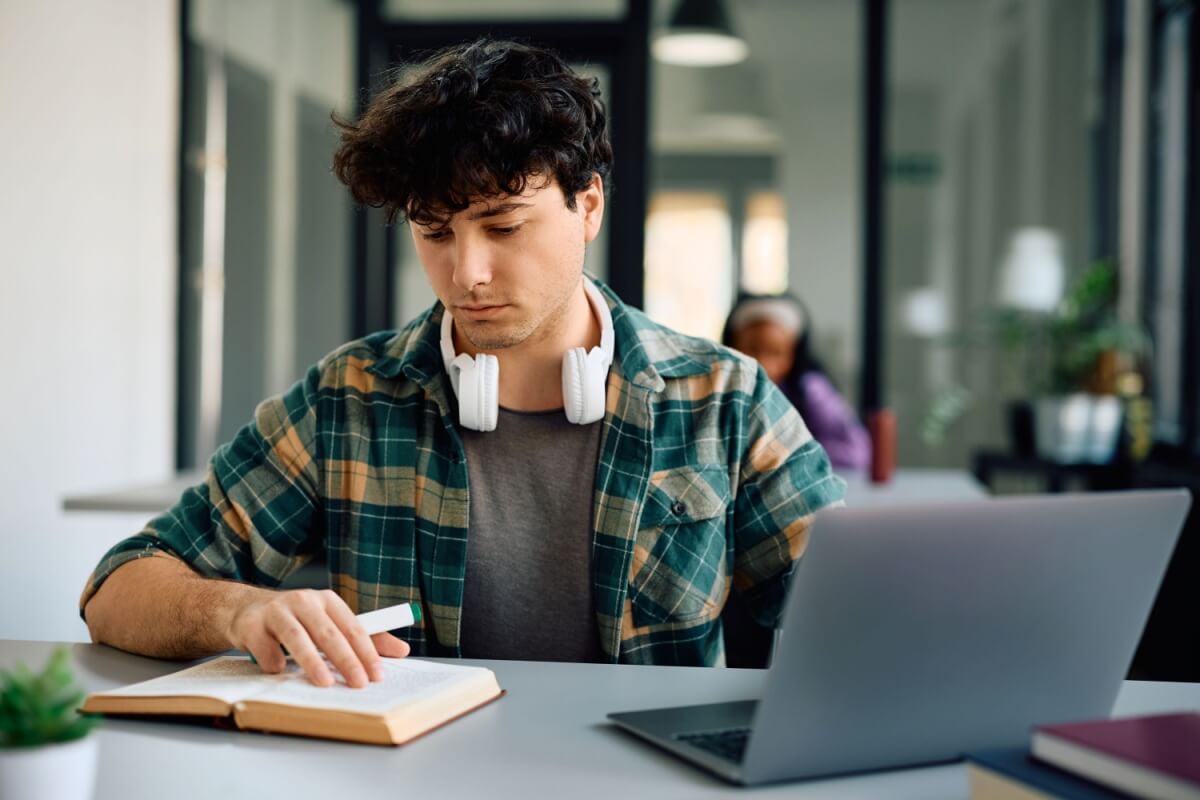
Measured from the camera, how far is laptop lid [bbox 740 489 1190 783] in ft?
2.49

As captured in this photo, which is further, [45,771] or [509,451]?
[509,451]

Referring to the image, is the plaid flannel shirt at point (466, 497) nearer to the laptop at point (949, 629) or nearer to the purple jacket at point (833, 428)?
the laptop at point (949, 629)

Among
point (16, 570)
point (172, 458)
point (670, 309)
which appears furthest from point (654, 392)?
point (172, 458)

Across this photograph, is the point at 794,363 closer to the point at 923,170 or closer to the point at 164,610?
the point at 923,170

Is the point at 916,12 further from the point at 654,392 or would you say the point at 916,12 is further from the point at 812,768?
the point at 812,768

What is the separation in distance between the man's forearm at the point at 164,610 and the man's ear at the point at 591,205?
2.08ft

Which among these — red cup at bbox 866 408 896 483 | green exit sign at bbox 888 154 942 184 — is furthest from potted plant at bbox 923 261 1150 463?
red cup at bbox 866 408 896 483

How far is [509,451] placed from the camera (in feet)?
4.93

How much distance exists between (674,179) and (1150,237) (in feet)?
5.89

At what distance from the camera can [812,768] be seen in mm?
837

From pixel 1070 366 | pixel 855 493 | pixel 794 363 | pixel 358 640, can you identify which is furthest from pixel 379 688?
pixel 1070 366

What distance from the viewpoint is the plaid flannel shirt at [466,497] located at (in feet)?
4.76

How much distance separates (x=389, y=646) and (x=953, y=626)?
Result: 56 cm

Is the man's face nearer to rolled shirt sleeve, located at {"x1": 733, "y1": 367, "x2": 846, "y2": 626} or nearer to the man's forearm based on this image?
rolled shirt sleeve, located at {"x1": 733, "y1": 367, "x2": 846, "y2": 626}
